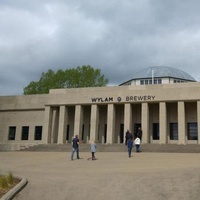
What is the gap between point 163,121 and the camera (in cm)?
3459

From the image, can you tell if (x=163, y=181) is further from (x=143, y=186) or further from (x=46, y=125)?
(x=46, y=125)

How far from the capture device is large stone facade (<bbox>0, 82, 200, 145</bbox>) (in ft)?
114

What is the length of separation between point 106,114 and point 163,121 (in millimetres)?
8384

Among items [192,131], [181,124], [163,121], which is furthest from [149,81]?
[181,124]

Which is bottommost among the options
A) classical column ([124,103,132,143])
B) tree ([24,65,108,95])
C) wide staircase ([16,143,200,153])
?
wide staircase ([16,143,200,153])

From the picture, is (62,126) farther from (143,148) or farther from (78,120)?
(143,148)

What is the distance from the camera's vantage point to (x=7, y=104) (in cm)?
4494

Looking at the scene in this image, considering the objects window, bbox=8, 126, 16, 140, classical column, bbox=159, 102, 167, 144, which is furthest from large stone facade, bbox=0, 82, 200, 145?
window, bbox=8, 126, 16, 140

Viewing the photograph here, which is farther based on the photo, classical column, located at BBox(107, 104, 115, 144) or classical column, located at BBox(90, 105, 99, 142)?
classical column, located at BBox(90, 105, 99, 142)

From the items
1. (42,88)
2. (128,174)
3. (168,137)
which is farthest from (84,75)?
(128,174)

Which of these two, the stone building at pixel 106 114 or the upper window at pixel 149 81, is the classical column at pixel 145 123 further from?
the upper window at pixel 149 81

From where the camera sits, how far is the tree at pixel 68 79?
5572 centimetres

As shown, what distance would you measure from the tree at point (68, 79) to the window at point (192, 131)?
77.5ft

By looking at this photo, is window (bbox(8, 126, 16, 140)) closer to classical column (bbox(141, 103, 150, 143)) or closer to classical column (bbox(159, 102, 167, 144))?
classical column (bbox(141, 103, 150, 143))
